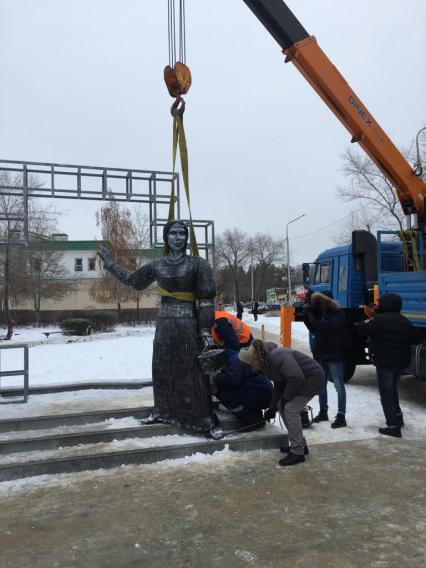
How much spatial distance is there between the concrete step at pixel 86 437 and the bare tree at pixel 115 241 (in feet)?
64.3

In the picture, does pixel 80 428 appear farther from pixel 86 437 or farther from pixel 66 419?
pixel 86 437

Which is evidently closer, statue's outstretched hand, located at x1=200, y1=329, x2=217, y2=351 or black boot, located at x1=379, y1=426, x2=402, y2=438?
statue's outstretched hand, located at x1=200, y1=329, x2=217, y2=351

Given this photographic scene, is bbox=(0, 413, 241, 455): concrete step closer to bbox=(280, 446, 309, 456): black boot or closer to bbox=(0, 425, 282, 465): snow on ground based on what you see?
bbox=(0, 425, 282, 465): snow on ground

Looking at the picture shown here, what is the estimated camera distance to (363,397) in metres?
7.84

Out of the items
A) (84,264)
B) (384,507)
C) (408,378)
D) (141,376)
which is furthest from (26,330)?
(384,507)

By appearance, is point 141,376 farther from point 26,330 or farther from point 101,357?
point 26,330

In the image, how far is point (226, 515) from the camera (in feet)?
11.9

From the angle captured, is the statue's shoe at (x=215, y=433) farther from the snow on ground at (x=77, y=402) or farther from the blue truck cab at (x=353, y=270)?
the blue truck cab at (x=353, y=270)

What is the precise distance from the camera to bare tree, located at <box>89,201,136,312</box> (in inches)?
998

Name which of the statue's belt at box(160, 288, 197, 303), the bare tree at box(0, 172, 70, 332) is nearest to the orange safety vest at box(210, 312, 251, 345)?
the statue's belt at box(160, 288, 197, 303)

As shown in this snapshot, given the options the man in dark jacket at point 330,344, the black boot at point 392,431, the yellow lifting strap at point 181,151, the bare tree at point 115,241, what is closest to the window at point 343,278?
→ the man in dark jacket at point 330,344

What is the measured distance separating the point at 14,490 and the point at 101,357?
366 inches

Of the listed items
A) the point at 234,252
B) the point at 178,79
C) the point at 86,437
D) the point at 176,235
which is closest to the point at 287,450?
the point at 86,437

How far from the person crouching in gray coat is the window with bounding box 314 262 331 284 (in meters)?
5.47
